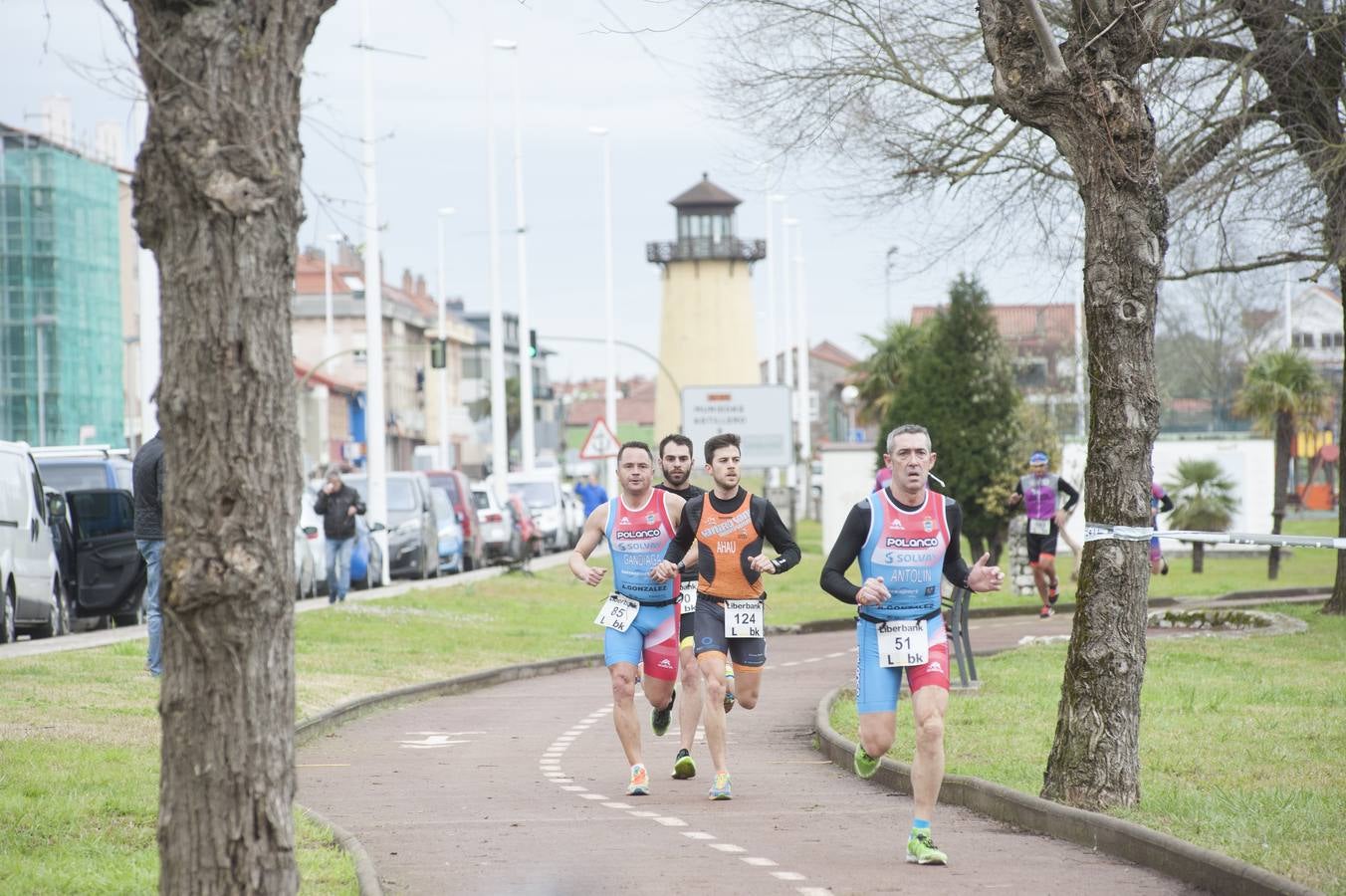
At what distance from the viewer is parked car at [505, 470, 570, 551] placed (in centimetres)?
5653

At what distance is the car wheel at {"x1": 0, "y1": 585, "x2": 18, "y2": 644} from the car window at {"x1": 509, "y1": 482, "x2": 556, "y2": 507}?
35.7 m

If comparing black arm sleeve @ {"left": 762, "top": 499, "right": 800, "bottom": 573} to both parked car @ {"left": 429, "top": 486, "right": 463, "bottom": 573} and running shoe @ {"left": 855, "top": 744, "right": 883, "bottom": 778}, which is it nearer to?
running shoe @ {"left": 855, "top": 744, "right": 883, "bottom": 778}

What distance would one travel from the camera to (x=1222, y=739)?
13.0 m

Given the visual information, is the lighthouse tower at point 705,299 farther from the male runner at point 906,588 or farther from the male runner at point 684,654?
the male runner at point 906,588

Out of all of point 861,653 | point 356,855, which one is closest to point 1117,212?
point 861,653

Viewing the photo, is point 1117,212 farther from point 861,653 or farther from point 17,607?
point 17,607

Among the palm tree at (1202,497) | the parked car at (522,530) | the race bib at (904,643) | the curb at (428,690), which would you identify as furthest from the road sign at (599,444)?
the race bib at (904,643)

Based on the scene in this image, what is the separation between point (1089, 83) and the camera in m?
10.4

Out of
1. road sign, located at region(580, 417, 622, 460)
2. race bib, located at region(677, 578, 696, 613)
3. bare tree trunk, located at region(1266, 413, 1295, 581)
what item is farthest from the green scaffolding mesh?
race bib, located at region(677, 578, 696, 613)

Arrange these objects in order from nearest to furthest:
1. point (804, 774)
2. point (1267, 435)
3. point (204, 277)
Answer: point (204, 277), point (804, 774), point (1267, 435)

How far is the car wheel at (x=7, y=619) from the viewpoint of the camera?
2031 cm

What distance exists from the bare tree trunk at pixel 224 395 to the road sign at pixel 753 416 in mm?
33971

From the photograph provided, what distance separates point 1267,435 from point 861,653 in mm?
44449

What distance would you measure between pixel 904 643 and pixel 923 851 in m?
0.97
